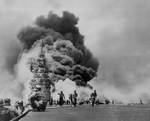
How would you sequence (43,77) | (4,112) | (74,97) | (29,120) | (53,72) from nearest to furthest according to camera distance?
(4,112) < (29,120) < (74,97) < (43,77) < (53,72)

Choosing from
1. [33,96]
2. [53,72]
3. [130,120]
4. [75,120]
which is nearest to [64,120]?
[75,120]

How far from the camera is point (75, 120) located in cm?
3872

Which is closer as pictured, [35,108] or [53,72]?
[35,108]

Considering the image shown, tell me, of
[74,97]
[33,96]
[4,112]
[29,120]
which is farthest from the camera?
[74,97]

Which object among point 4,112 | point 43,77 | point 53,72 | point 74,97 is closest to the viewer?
point 4,112

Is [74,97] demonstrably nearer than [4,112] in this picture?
No

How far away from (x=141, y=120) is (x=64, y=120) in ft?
25.5

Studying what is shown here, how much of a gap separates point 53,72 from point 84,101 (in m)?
15.1

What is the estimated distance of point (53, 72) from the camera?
131000mm

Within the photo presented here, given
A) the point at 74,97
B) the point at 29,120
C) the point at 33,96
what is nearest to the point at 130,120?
the point at 29,120

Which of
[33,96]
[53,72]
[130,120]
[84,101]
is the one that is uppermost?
[53,72]

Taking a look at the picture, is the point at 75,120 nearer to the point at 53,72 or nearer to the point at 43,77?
the point at 43,77

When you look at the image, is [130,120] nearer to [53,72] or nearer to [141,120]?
[141,120]

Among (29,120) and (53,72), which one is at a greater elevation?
(53,72)
